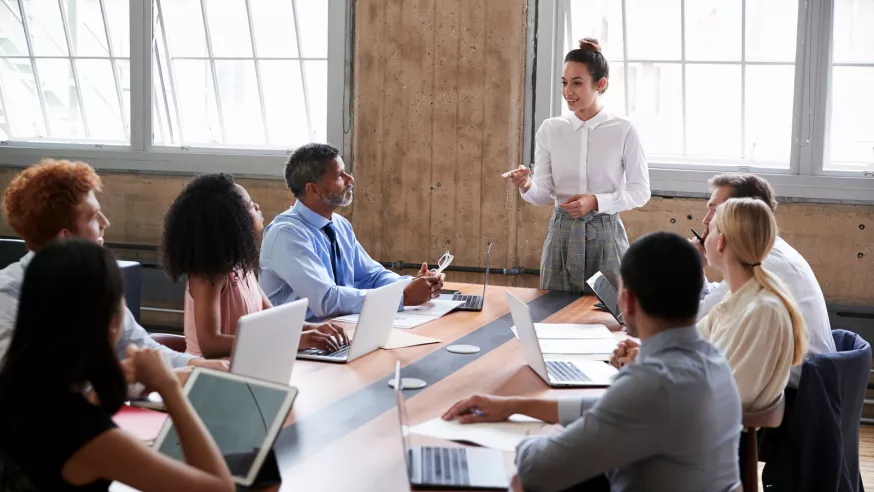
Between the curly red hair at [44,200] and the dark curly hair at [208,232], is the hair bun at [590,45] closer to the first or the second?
the dark curly hair at [208,232]

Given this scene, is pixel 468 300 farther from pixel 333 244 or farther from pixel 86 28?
pixel 86 28

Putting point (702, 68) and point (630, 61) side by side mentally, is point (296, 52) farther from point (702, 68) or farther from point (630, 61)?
point (702, 68)

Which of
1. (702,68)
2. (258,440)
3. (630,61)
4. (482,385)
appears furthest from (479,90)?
(258,440)

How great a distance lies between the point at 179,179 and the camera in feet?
19.9

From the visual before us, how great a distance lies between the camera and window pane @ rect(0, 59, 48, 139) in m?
6.58

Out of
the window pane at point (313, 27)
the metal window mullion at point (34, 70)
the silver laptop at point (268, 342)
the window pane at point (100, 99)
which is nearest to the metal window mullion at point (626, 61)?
the window pane at point (313, 27)

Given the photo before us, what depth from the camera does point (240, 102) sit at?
20.2ft

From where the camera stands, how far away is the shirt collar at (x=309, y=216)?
3.74 meters

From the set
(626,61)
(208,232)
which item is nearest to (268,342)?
(208,232)

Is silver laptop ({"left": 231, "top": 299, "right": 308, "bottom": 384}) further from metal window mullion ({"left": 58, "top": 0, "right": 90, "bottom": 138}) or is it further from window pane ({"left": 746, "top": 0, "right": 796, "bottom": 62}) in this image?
metal window mullion ({"left": 58, "top": 0, "right": 90, "bottom": 138})

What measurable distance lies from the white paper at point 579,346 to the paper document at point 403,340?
37 cm

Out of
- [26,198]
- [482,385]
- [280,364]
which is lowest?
[482,385]

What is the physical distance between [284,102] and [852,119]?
3.50m

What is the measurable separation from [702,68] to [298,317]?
3.77 metres
